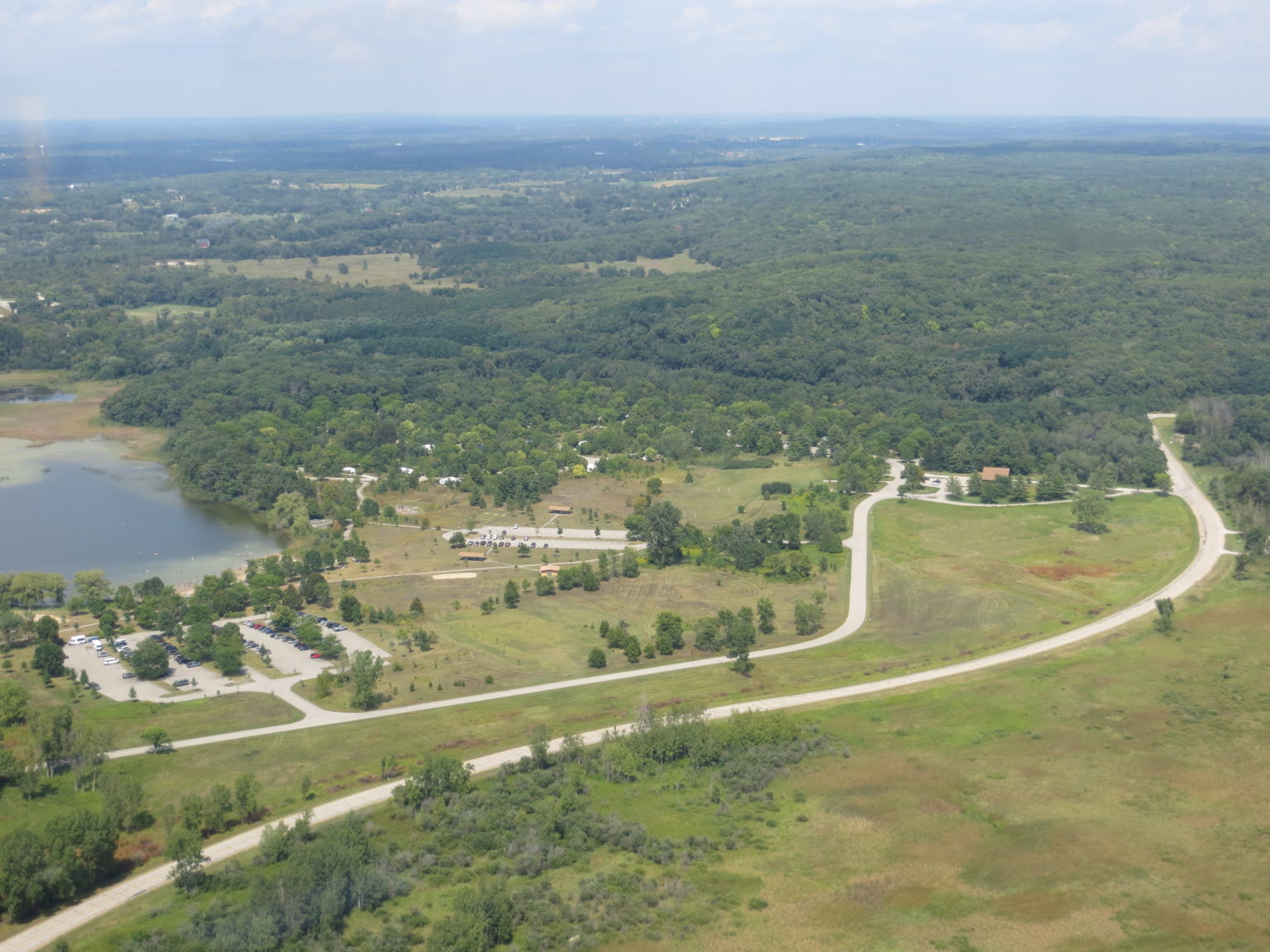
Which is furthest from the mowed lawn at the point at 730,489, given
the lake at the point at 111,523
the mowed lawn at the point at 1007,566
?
the lake at the point at 111,523

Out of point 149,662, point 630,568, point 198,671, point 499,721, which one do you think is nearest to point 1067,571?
point 630,568

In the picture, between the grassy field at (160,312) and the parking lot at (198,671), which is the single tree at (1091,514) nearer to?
the parking lot at (198,671)

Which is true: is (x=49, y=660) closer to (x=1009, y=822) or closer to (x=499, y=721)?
(x=499, y=721)

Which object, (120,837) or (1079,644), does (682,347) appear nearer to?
(1079,644)

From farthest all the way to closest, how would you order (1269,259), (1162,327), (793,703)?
(1269,259) < (1162,327) < (793,703)

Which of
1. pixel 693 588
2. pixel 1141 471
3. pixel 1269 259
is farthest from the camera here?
pixel 1269 259

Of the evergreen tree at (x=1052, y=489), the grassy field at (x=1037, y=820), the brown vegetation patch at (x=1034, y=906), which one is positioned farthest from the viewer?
the evergreen tree at (x=1052, y=489)

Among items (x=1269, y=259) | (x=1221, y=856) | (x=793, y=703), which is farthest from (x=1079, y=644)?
(x=1269, y=259)
